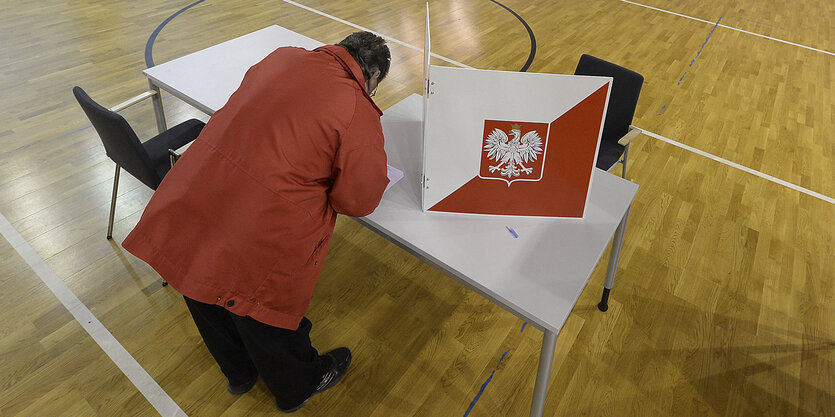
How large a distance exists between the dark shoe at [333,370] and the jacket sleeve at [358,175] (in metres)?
0.86

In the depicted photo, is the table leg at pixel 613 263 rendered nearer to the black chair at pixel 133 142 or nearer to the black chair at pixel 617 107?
the black chair at pixel 617 107

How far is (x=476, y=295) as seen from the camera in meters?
2.66

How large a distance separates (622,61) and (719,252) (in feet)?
8.78

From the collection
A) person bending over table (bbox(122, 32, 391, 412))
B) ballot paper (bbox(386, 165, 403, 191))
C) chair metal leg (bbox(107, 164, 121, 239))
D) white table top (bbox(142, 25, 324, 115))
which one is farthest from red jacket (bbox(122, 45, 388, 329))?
chair metal leg (bbox(107, 164, 121, 239))

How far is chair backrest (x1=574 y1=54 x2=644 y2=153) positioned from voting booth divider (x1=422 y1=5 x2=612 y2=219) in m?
1.26

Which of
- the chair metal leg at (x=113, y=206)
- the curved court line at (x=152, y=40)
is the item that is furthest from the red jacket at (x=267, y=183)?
the curved court line at (x=152, y=40)

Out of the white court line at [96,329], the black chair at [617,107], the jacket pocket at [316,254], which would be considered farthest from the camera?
the black chair at [617,107]

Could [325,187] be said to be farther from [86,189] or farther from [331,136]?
[86,189]

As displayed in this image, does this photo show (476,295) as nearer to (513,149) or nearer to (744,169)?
(513,149)

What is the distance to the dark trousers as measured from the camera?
181 centimetres

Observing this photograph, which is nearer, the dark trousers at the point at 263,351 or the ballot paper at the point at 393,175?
the dark trousers at the point at 263,351

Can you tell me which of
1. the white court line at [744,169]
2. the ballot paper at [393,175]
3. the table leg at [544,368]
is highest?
the ballot paper at [393,175]

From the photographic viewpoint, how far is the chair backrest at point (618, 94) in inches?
112

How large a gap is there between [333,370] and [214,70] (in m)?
1.68
